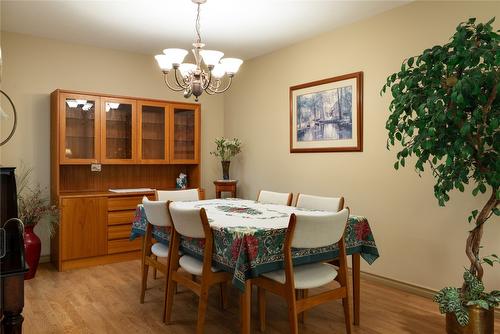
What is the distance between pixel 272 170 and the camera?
479cm

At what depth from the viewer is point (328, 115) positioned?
13.2 feet

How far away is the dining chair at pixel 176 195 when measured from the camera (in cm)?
362

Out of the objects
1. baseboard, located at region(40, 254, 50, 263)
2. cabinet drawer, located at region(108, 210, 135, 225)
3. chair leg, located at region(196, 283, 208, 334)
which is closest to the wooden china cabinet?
cabinet drawer, located at region(108, 210, 135, 225)

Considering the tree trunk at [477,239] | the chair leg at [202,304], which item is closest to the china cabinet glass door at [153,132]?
the chair leg at [202,304]

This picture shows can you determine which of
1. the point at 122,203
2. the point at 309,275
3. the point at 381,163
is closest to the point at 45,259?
the point at 122,203

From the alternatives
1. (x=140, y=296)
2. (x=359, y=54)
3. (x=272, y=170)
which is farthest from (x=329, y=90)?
(x=140, y=296)

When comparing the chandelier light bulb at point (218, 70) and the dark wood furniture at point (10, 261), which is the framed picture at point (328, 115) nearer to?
the chandelier light bulb at point (218, 70)

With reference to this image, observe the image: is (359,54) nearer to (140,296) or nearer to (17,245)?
(140,296)

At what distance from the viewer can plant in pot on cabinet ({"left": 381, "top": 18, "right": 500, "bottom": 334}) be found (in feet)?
7.19

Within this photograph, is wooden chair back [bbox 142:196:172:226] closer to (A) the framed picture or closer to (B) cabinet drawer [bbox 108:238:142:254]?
(B) cabinet drawer [bbox 108:238:142:254]

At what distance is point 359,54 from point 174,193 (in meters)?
2.29

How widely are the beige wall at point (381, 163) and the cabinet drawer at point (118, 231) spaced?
70.5 inches

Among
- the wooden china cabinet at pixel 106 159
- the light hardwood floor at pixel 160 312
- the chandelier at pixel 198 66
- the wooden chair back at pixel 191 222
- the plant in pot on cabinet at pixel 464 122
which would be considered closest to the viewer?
the plant in pot on cabinet at pixel 464 122

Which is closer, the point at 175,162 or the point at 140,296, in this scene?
the point at 140,296
